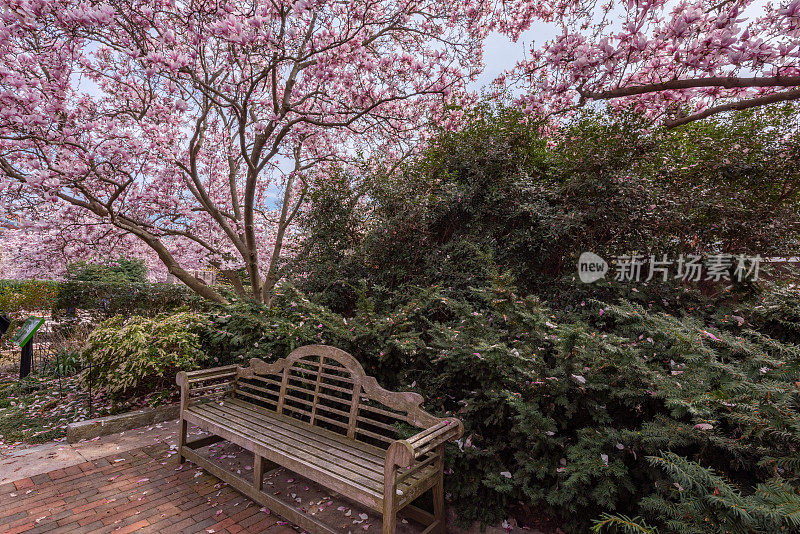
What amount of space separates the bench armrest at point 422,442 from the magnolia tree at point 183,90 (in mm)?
4662

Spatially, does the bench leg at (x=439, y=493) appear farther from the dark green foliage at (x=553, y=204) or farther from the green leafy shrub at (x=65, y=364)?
the green leafy shrub at (x=65, y=364)

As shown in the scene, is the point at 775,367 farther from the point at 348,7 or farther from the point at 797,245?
the point at 348,7

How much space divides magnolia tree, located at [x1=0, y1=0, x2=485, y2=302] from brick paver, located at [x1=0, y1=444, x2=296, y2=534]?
139 inches

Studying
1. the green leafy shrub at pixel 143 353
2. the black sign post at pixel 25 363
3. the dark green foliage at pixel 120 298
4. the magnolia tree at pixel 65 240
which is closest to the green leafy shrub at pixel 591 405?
the green leafy shrub at pixel 143 353

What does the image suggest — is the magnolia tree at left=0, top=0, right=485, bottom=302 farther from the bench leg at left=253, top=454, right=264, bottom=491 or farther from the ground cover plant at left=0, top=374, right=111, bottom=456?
the bench leg at left=253, top=454, right=264, bottom=491

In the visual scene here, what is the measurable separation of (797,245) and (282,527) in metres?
5.39

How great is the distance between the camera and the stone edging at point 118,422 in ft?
12.9

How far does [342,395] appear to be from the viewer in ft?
11.5

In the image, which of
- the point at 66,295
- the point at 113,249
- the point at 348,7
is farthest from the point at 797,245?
the point at 66,295

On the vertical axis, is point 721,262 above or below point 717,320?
above

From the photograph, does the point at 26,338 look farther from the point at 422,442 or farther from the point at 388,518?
the point at 422,442

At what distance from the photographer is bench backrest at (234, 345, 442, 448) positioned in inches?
106

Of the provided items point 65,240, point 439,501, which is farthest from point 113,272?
point 439,501

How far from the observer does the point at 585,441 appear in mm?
2240
